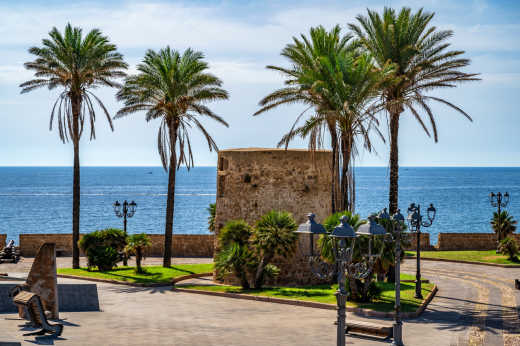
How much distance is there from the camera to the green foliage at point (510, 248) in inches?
1464

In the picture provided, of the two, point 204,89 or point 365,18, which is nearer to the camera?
point 365,18

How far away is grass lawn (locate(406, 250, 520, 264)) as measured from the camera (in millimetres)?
38000

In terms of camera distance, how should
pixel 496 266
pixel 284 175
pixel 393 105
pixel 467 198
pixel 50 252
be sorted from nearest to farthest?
pixel 50 252 → pixel 393 105 → pixel 284 175 → pixel 496 266 → pixel 467 198

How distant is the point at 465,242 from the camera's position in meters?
43.8

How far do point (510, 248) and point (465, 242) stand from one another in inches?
258

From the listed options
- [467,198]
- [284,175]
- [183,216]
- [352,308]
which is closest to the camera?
[352,308]

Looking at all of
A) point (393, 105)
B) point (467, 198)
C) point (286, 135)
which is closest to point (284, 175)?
point (286, 135)

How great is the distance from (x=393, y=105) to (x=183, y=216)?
10038cm

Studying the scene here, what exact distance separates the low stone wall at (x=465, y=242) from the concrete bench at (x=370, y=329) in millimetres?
26785

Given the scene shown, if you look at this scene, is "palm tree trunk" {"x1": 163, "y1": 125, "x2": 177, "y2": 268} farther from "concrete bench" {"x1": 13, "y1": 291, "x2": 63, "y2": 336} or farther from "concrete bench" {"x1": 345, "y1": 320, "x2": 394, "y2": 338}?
"concrete bench" {"x1": 345, "y1": 320, "x2": 394, "y2": 338}

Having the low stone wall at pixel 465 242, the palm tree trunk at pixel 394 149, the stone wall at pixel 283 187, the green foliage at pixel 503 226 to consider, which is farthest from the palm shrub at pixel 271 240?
the low stone wall at pixel 465 242

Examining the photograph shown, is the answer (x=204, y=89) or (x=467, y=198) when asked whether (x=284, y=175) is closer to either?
(x=204, y=89)

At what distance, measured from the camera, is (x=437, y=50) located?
28953 millimetres

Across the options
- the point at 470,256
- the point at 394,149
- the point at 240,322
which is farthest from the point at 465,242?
the point at 240,322
